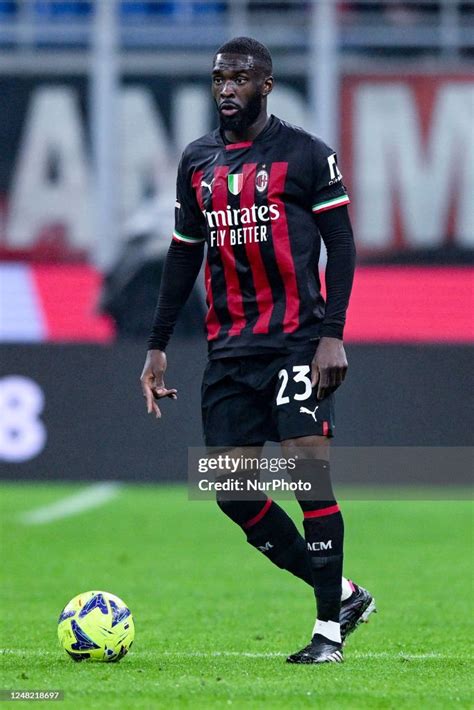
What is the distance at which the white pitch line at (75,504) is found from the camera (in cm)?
1145

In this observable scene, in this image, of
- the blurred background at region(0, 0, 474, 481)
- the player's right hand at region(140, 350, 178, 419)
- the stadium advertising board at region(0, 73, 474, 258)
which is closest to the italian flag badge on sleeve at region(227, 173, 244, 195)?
the player's right hand at region(140, 350, 178, 419)

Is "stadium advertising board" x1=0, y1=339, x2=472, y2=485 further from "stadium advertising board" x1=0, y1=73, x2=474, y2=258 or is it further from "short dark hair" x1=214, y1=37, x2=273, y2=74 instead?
"short dark hair" x1=214, y1=37, x2=273, y2=74

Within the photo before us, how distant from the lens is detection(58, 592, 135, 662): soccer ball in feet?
17.2

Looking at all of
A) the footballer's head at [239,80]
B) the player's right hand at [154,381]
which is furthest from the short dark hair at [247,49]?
the player's right hand at [154,381]

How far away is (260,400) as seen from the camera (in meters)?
5.44

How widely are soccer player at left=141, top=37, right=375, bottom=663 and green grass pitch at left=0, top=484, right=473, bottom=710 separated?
42 centimetres

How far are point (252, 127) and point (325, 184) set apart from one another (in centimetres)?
37

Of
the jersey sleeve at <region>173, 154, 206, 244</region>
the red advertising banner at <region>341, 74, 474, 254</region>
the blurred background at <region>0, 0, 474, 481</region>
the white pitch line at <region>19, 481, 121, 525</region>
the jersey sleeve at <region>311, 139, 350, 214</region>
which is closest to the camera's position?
the jersey sleeve at <region>311, 139, 350, 214</region>

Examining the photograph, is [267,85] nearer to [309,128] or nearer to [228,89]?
[228,89]

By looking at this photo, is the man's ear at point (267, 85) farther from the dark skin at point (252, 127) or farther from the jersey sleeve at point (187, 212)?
the jersey sleeve at point (187, 212)

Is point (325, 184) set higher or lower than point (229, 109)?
lower

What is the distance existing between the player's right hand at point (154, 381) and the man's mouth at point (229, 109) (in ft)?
3.21

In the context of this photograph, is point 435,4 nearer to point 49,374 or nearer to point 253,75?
point 49,374

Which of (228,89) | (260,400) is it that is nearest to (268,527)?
(260,400)
